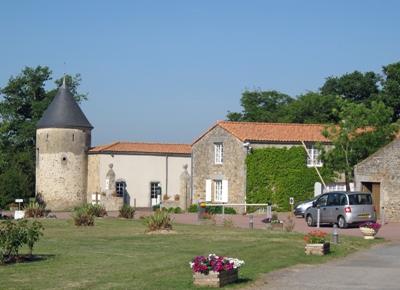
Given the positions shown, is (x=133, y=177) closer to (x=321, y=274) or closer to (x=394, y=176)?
(x=394, y=176)

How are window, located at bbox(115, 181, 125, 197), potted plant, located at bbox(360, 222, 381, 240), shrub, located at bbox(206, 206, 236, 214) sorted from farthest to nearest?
window, located at bbox(115, 181, 125, 197) < shrub, located at bbox(206, 206, 236, 214) < potted plant, located at bbox(360, 222, 381, 240)

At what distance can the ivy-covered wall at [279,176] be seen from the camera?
4072cm

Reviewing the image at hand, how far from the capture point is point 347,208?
27062mm

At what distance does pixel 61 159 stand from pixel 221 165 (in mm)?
14841

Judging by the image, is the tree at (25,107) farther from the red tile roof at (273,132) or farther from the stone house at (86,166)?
the red tile roof at (273,132)

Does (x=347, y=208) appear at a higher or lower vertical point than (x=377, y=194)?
lower

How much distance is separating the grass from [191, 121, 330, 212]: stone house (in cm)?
1765

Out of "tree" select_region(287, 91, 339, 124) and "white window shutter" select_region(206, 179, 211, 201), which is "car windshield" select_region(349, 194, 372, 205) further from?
"tree" select_region(287, 91, 339, 124)

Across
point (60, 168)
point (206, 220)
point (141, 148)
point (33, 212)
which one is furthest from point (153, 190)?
point (206, 220)

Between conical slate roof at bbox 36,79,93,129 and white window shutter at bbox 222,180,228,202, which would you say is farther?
conical slate roof at bbox 36,79,93,129

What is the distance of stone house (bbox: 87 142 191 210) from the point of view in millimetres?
50969

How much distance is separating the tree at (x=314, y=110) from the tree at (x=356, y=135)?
23887 mm

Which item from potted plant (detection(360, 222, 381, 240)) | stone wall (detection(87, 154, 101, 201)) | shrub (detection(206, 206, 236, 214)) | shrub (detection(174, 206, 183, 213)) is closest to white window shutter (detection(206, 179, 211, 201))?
shrub (detection(174, 206, 183, 213))

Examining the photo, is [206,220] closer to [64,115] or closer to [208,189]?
[208,189]
